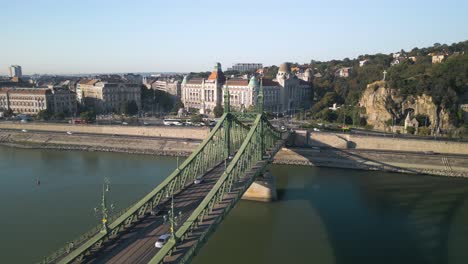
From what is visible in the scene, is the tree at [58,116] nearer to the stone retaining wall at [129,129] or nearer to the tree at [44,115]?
the tree at [44,115]

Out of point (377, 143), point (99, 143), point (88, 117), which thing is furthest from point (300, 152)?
point (88, 117)

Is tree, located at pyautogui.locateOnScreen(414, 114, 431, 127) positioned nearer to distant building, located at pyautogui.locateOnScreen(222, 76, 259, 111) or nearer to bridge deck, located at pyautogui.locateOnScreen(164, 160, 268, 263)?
distant building, located at pyautogui.locateOnScreen(222, 76, 259, 111)

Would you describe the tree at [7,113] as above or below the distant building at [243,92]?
below

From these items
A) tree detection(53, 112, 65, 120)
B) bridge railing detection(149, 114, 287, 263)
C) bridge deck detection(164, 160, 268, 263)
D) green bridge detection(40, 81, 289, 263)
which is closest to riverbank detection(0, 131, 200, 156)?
tree detection(53, 112, 65, 120)

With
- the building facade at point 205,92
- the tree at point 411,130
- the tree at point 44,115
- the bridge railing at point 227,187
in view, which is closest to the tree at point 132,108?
the building facade at point 205,92

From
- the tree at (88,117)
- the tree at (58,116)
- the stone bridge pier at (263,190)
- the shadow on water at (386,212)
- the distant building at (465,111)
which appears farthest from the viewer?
the tree at (58,116)
